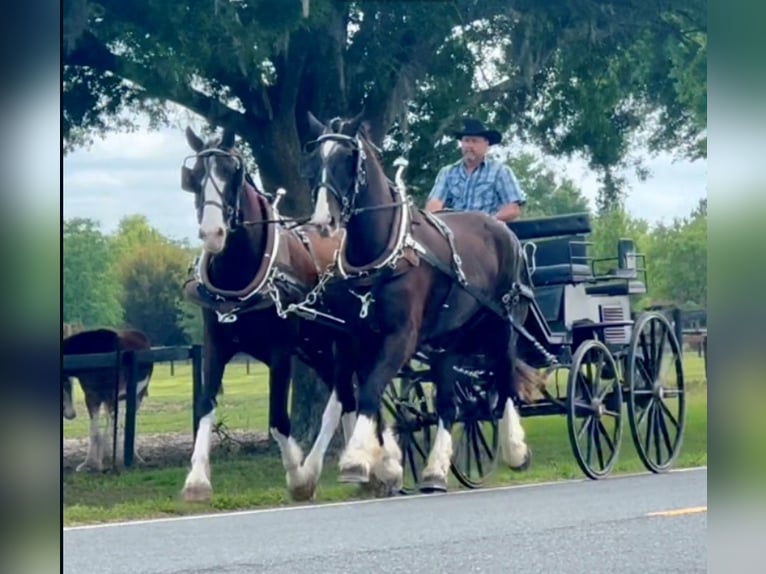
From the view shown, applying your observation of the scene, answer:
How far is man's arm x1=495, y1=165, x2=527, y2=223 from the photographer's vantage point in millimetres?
3988

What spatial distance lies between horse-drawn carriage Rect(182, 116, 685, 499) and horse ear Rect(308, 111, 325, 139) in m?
0.02

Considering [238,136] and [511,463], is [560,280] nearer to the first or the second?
[511,463]

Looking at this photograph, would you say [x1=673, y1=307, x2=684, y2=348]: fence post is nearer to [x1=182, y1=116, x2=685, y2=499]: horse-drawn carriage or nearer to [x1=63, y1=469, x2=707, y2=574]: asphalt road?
[x1=182, y1=116, x2=685, y2=499]: horse-drawn carriage

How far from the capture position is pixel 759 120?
13.8 feet

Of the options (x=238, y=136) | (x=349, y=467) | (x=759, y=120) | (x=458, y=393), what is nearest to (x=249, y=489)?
(x=349, y=467)

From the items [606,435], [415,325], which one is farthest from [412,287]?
[606,435]

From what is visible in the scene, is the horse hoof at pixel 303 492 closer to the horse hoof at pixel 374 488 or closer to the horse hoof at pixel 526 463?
the horse hoof at pixel 374 488

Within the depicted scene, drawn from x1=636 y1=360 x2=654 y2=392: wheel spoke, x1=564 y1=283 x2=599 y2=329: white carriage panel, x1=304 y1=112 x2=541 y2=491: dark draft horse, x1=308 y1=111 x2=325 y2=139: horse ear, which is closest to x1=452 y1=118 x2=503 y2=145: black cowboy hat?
x1=304 y1=112 x2=541 y2=491: dark draft horse

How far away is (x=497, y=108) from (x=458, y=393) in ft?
2.43

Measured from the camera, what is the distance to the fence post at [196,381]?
3816 mm

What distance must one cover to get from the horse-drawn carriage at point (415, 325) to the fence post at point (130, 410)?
16 centimetres

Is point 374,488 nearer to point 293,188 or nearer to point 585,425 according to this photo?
point 585,425

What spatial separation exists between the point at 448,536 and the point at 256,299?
2.49 ft

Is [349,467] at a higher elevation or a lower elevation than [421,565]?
higher
